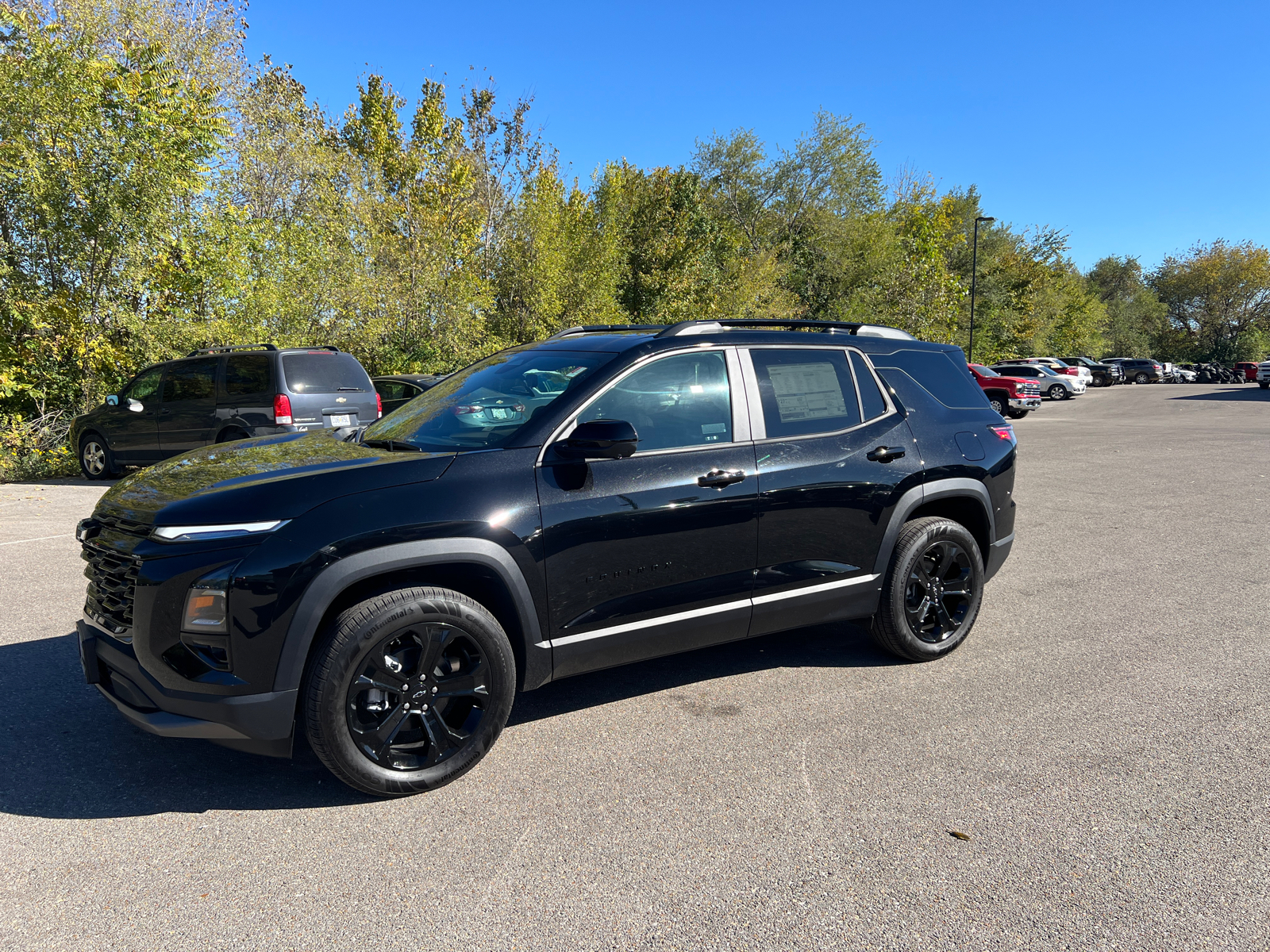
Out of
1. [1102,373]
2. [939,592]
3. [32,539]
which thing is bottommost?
[939,592]

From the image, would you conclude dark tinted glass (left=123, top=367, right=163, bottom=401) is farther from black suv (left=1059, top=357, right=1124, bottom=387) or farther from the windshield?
black suv (left=1059, top=357, right=1124, bottom=387)

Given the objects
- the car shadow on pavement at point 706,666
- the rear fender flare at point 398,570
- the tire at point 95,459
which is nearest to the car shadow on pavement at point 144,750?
the car shadow on pavement at point 706,666

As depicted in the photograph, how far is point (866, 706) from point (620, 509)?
5.29 ft

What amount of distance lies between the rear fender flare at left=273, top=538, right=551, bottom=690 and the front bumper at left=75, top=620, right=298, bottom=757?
95 mm

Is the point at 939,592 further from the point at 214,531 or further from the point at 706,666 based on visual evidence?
the point at 214,531

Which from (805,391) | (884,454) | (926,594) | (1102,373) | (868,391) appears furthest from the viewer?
(1102,373)

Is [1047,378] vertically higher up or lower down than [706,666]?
higher up

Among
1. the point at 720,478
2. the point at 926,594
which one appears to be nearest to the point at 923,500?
the point at 926,594

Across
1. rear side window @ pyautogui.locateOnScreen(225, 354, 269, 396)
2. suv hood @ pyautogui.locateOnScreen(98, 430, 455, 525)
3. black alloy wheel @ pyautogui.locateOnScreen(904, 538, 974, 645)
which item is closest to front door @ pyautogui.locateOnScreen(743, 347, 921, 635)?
black alloy wheel @ pyautogui.locateOnScreen(904, 538, 974, 645)

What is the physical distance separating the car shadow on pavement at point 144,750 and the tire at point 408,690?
0.23 m

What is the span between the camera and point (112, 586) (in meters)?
3.33

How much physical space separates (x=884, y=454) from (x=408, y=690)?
268 cm

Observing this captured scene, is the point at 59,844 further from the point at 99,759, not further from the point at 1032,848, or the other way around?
the point at 1032,848

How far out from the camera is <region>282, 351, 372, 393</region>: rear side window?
35.6ft
